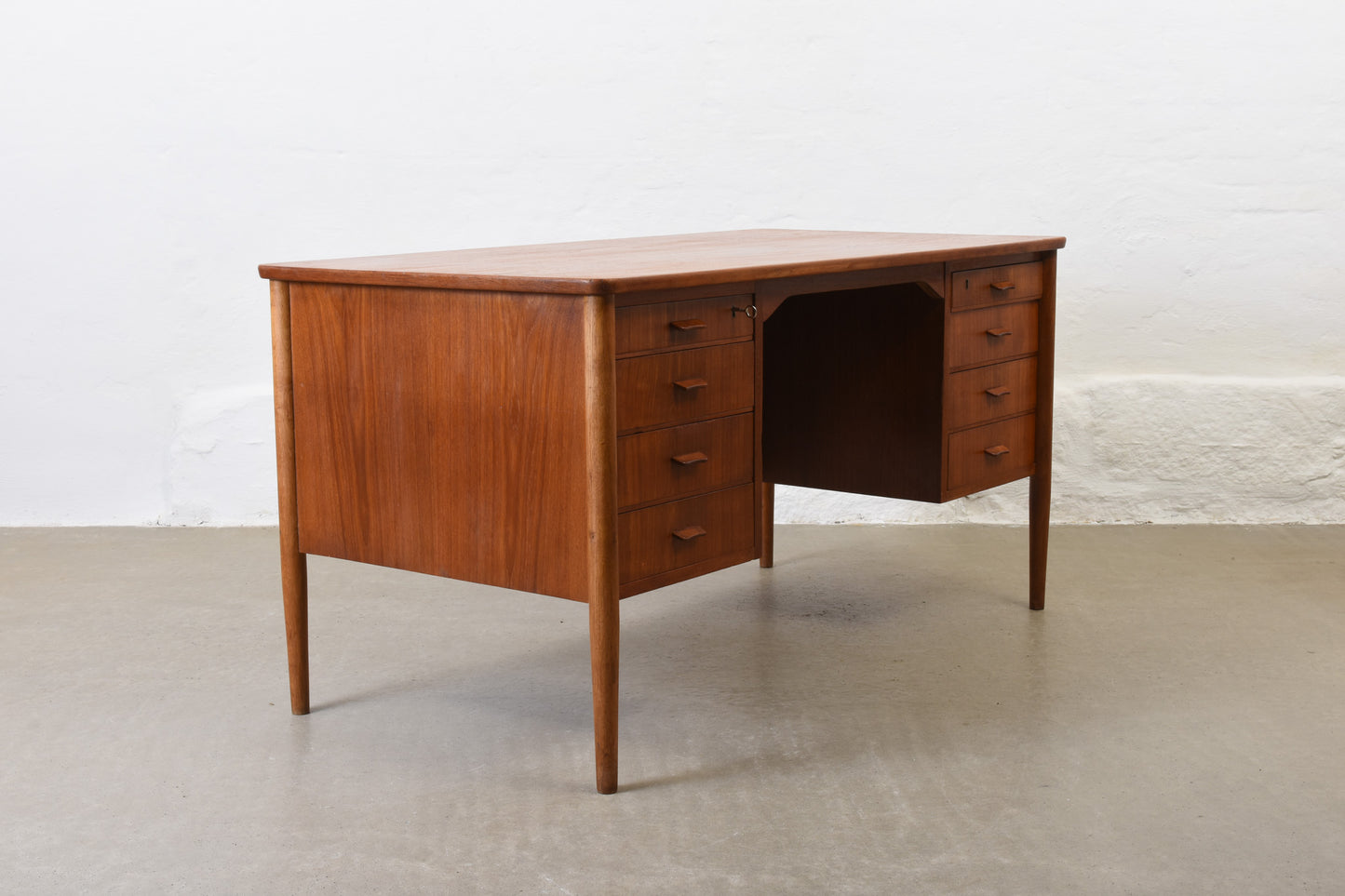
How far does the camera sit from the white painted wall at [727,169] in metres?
4.16

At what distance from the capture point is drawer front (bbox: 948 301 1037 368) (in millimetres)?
3086

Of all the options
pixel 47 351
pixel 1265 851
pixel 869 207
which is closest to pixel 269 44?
pixel 47 351

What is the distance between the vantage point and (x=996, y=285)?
124 inches

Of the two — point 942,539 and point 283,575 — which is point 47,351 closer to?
point 283,575

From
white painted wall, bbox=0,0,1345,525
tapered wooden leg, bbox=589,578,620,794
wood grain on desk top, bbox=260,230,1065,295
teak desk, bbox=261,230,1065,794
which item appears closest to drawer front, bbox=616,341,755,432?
teak desk, bbox=261,230,1065,794

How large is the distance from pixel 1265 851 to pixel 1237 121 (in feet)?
8.74

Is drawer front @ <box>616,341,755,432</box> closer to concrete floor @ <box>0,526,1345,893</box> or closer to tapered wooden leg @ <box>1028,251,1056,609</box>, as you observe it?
concrete floor @ <box>0,526,1345,893</box>

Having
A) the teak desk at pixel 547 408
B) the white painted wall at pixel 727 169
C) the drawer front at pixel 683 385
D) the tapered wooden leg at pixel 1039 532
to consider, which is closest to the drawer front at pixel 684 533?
the teak desk at pixel 547 408

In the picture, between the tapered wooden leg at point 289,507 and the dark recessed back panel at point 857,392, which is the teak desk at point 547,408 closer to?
the tapered wooden leg at point 289,507

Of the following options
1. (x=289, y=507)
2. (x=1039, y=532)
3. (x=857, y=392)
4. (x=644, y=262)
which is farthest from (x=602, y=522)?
(x=1039, y=532)

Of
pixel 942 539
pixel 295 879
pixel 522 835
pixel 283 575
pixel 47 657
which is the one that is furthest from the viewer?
pixel 942 539

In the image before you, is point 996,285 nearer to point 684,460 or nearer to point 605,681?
point 684,460

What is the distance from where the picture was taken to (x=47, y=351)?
4316 mm

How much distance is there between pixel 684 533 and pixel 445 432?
43 cm
